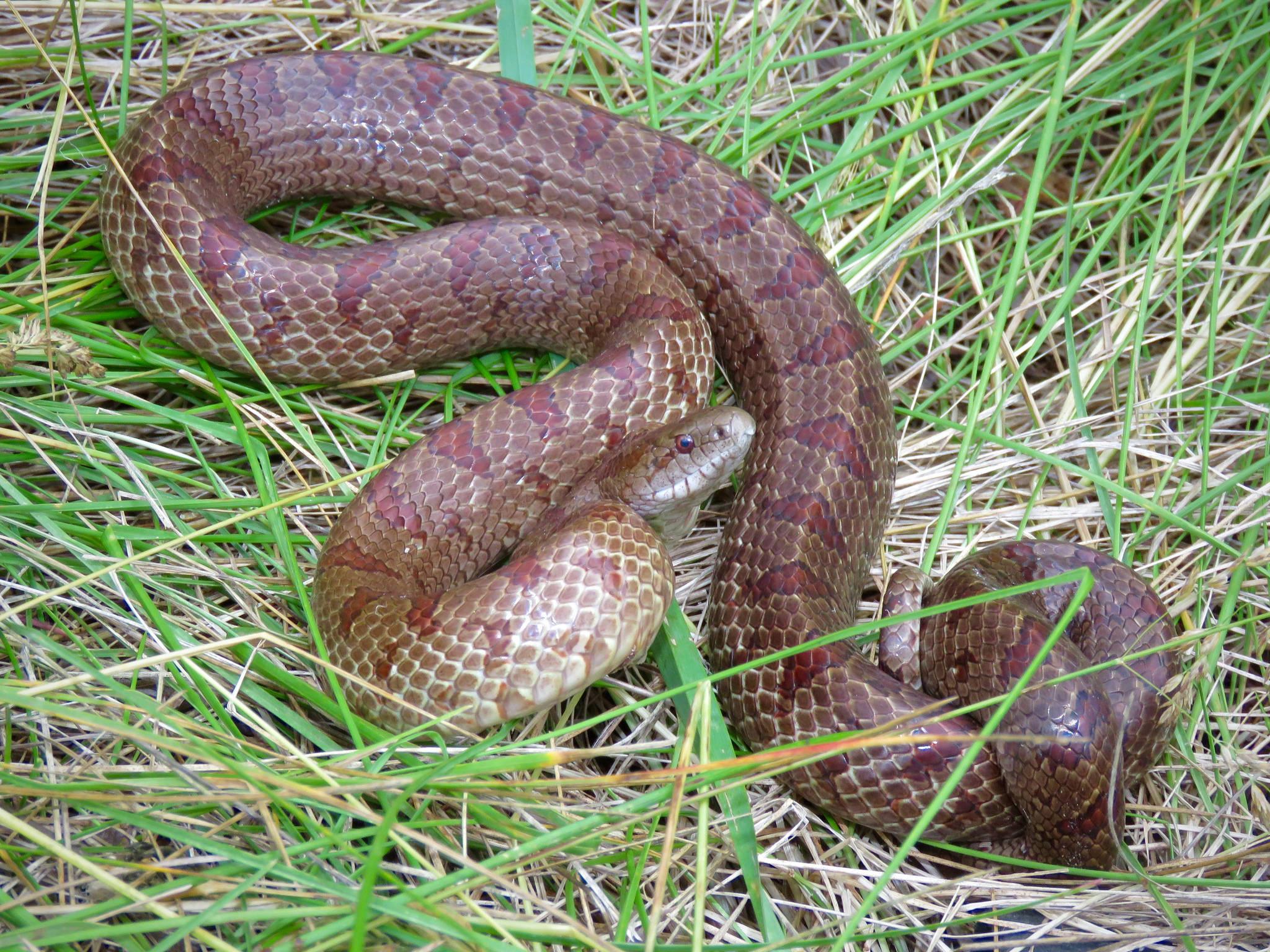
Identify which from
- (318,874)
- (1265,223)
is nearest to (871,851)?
(318,874)

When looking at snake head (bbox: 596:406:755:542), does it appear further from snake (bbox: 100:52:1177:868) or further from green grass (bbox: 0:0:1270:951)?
green grass (bbox: 0:0:1270:951)

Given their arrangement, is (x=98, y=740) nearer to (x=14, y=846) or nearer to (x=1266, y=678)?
(x=14, y=846)

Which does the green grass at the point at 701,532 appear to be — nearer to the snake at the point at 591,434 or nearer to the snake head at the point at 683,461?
the snake at the point at 591,434

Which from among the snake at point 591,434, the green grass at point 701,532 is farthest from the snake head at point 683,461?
the green grass at point 701,532

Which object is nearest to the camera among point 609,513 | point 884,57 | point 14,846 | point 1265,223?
point 14,846

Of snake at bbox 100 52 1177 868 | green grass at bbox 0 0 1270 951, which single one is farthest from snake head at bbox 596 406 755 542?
green grass at bbox 0 0 1270 951

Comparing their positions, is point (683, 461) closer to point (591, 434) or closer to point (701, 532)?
point (591, 434)
